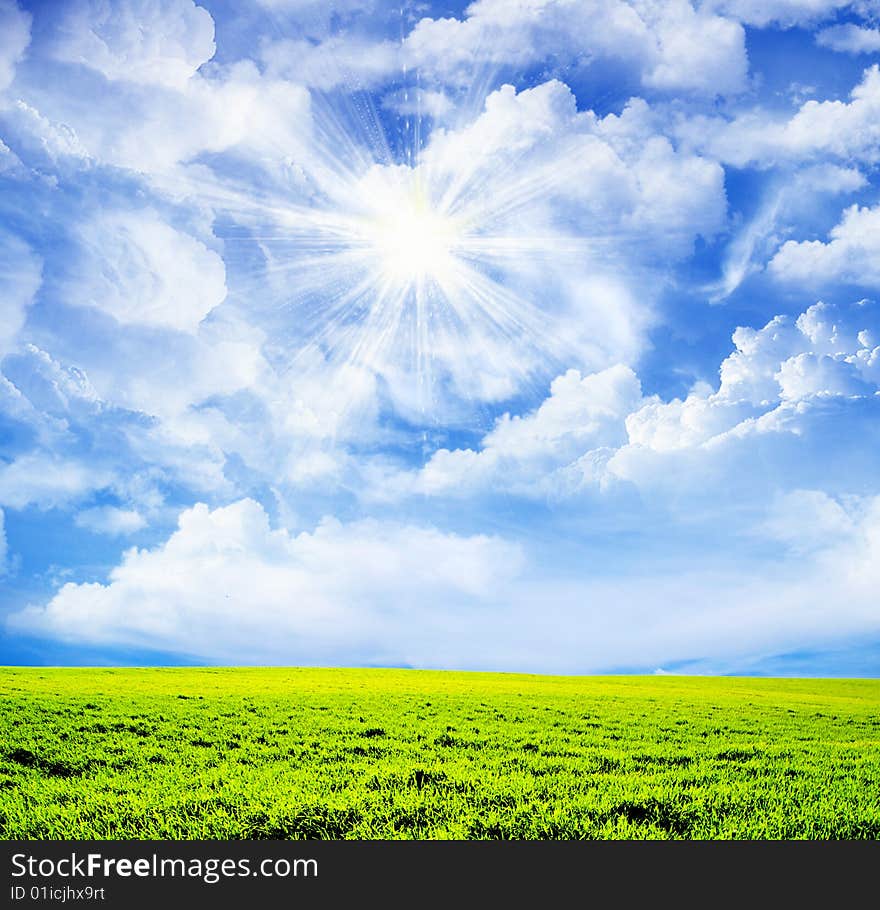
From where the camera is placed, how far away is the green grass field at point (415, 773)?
27.9ft

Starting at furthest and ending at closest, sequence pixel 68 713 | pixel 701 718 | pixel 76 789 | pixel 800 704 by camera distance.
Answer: pixel 800 704, pixel 701 718, pixel 68 713, pixel 76 789

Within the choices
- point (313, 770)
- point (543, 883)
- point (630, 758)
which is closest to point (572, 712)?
point (630, 758)

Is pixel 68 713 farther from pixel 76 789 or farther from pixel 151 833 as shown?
pixel 151 833

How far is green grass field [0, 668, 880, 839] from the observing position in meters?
8.50

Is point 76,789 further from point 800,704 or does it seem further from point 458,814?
point 800,704

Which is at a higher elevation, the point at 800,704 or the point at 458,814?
the point at 458,814

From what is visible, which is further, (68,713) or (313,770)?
(68,713)

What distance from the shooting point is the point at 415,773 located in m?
11.1

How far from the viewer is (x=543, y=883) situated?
276 inches

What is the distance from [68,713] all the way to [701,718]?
20.9 meters

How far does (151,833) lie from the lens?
26.8ft

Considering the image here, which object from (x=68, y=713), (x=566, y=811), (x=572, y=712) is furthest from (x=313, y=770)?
(x=572, y=712)

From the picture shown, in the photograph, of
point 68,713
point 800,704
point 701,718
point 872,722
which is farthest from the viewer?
point 800,704

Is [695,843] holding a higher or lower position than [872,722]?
higher
